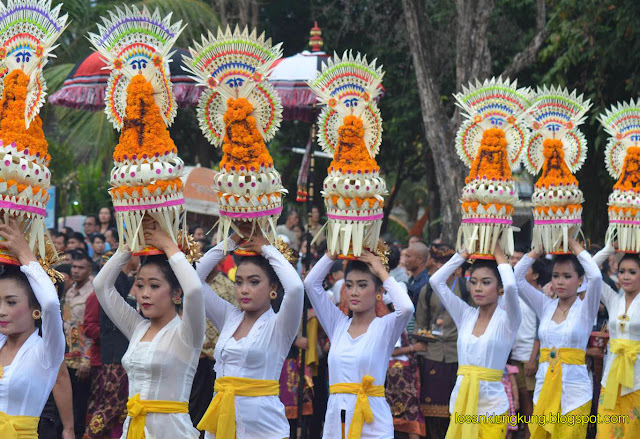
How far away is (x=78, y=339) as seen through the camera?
30.4 feet

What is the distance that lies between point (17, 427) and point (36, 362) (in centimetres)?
39

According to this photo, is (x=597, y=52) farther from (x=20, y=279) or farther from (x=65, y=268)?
(x=20, y=279)

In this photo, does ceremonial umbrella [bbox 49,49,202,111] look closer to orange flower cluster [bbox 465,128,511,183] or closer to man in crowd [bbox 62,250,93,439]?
man in crowd [bbox 62,250,93,439]

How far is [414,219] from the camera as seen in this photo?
32.6 meters

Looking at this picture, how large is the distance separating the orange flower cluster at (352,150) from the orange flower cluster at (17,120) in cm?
217

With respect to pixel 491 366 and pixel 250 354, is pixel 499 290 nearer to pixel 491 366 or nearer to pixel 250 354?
pixel 491 366

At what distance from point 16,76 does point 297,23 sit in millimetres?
16432

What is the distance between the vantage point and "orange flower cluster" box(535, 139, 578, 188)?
338 inches

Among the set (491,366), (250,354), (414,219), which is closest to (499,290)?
(491,366)

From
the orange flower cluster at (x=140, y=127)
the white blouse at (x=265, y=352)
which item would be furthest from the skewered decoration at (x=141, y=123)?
the white blouse at (x=265, y=352)

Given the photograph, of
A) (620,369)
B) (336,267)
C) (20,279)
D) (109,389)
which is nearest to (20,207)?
(20,279)

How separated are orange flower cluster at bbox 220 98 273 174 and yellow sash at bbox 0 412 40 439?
2007mm

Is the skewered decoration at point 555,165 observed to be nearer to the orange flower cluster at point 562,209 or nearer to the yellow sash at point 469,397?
the orange flower cluster at point 562,209

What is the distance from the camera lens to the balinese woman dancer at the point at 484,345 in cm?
779
